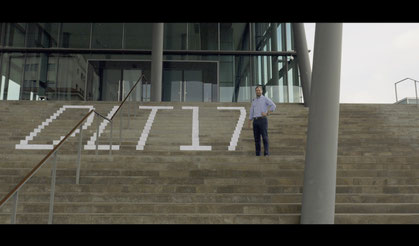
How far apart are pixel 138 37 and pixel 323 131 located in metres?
18.3

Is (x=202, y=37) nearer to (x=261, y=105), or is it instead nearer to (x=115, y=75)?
(x=115, y=75)

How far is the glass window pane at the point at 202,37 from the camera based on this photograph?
22.3 metres

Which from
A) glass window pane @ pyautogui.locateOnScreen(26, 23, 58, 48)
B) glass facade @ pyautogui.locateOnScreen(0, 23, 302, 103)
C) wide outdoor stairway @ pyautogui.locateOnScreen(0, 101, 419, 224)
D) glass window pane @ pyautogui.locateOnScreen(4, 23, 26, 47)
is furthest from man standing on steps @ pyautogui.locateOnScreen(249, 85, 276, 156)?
glass window pane @ pyautogui.locateOnScreen(4, 23, 26, 47)

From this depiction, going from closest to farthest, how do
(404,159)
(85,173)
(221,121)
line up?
(85,173) → (404,159) → (221,121)

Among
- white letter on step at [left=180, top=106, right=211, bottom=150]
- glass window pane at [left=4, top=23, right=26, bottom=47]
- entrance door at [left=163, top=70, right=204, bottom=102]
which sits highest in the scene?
glass window pane at [left=4, top=23, right=26, bottom=47]

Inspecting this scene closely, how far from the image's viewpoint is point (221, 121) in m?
12.2

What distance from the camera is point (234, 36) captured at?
74.4ft

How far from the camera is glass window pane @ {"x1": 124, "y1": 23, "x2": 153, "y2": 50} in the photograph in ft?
72.4

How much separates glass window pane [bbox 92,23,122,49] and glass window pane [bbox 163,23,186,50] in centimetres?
248

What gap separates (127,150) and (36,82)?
14.1 meters

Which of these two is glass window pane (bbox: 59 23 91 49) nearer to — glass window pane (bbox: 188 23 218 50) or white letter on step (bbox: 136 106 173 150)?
glass window pane (bbox: 188 23 218 50)

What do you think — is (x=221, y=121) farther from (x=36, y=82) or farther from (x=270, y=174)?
(x=36, y=82)

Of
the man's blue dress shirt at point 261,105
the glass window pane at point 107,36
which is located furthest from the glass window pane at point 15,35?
the man's blue dress shirt at point 261,105
